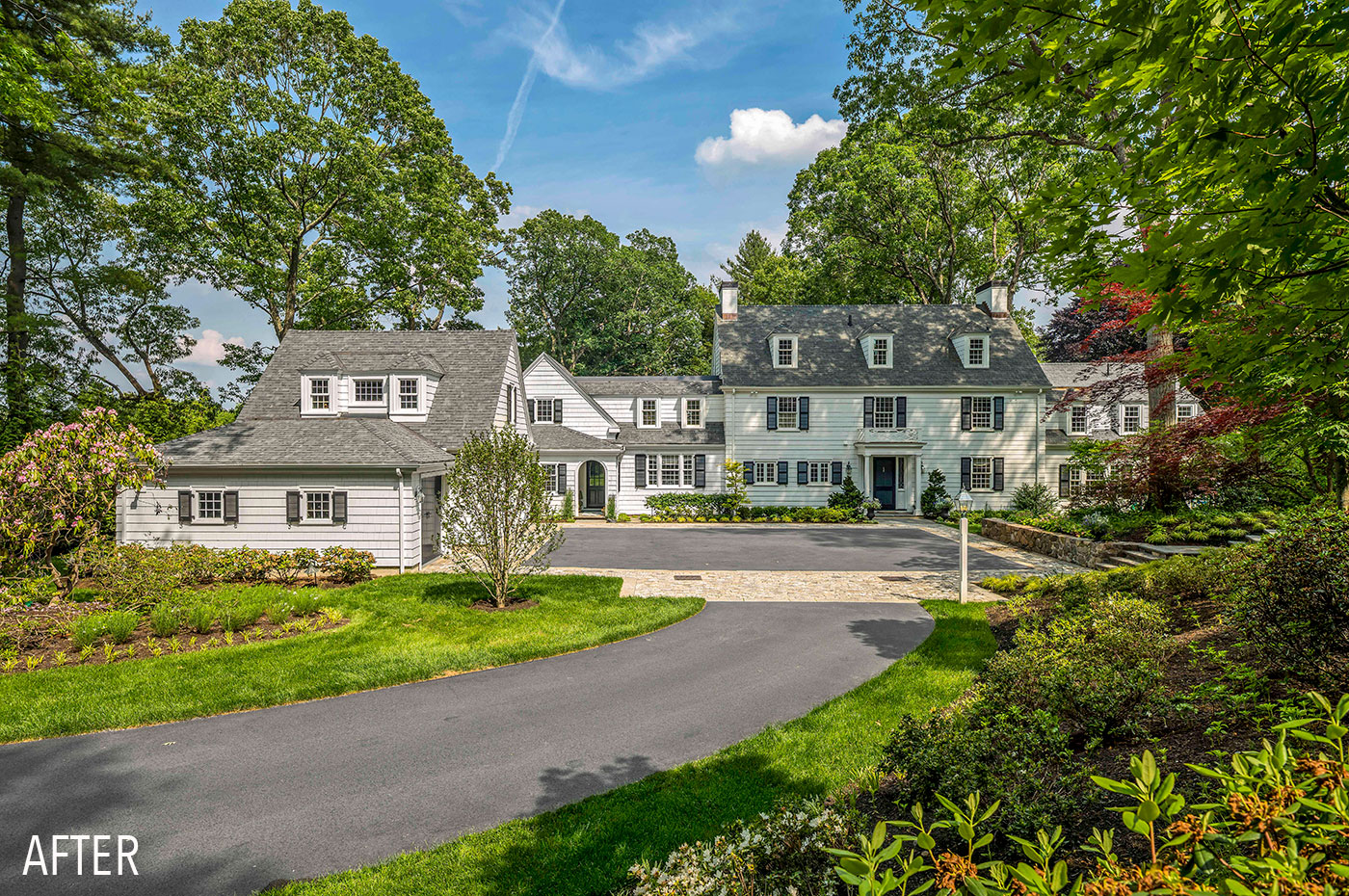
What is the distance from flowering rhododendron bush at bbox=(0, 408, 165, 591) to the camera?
11.1m

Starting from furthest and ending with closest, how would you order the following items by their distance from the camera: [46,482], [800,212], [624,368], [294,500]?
[624,368] → [800,212] → [294,500] → [46,482]

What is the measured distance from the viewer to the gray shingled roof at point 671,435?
28875 mm

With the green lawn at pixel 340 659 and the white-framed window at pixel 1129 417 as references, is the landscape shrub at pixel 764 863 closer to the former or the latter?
the green lawn at pixel 340 659

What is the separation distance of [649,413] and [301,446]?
56.2ft

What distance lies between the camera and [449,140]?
3114cm

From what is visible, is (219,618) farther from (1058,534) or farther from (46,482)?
(1058,534)

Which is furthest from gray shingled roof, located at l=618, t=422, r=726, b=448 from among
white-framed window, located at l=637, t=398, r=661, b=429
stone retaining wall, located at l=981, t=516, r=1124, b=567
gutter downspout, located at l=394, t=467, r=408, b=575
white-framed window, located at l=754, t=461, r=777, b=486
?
gutter downspout, located at l=394, t=467, r=408, b=575

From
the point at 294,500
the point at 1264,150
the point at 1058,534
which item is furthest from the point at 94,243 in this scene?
the point at 1058,534

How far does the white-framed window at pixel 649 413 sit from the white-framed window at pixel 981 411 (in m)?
14.9

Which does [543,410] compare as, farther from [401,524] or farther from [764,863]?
[764,863]

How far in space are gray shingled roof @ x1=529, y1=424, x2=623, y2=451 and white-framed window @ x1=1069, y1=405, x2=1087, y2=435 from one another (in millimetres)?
21491

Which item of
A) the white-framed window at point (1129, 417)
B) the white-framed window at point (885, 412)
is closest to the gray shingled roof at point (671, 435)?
the white-framed window at point (885, 412)

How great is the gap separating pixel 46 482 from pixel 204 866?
11.0 meters

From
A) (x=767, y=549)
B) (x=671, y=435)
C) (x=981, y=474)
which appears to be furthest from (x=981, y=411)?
(x=767, y=549)
